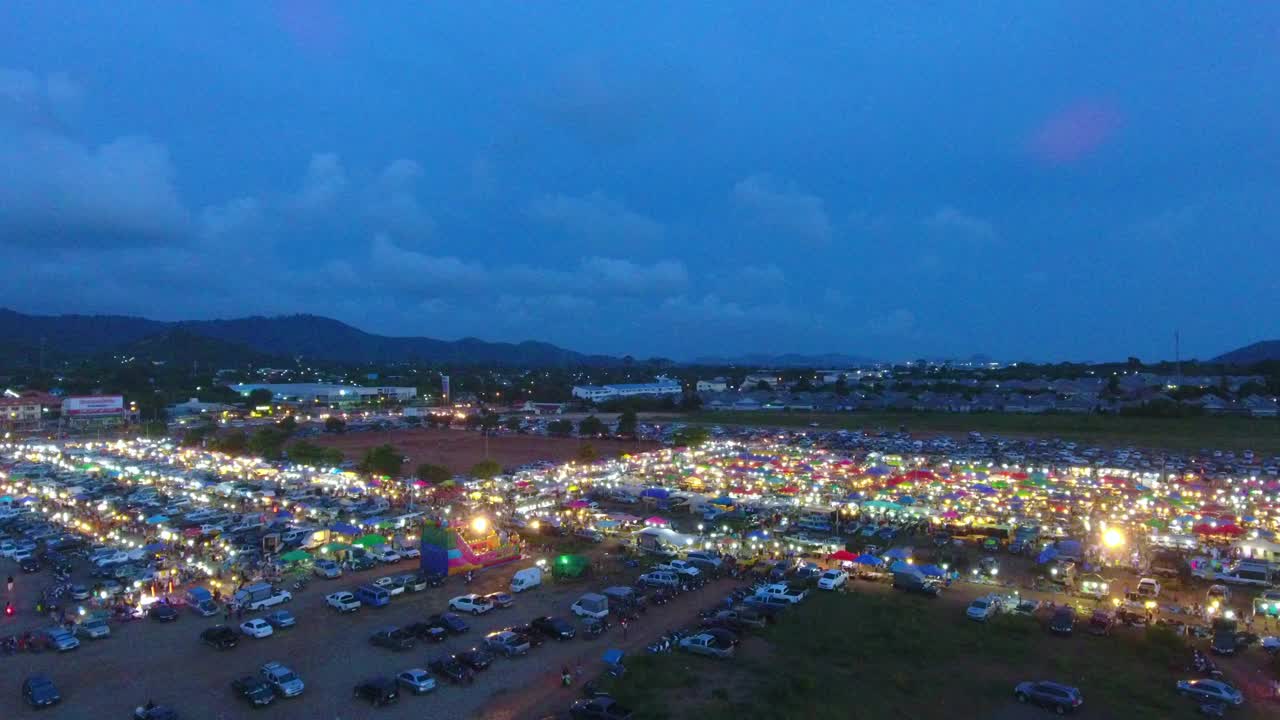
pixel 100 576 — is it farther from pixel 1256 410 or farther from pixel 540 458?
pixel 1256 410

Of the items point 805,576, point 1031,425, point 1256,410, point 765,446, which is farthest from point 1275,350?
point 805,576

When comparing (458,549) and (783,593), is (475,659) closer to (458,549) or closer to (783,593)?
(458,549)

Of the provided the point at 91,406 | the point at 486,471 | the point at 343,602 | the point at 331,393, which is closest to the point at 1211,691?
the point at 343,602

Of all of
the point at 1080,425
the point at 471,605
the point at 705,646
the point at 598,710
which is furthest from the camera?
the point at 1080,425

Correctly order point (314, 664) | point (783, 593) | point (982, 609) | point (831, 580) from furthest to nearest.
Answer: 1. point (831, 580)
2. point (783, 593)
3. point (982, 609)
4. point (314, 664)

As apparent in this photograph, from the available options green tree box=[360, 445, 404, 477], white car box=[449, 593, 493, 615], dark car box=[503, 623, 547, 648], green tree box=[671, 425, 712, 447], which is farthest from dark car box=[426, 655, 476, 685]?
green tree box=[671, 425, 712, 447]

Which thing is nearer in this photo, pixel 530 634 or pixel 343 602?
pixel 530 634

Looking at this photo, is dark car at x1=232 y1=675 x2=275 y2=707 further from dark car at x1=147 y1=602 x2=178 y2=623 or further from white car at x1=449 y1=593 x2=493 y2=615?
dark car at x1=147 y1=602 x2=178 y2=623
